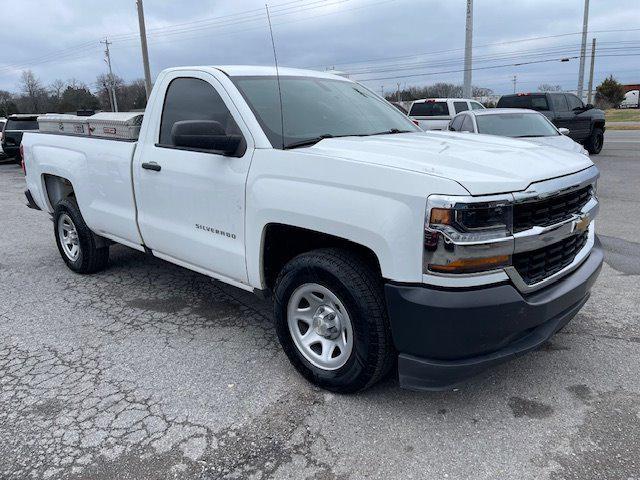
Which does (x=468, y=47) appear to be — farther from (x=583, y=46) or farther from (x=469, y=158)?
(x=469, y=158)

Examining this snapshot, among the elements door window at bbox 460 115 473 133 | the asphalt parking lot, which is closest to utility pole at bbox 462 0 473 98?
door window at bbox 460 115 473 133

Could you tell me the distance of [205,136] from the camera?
331 cm

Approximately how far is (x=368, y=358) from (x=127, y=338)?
6.93 feet

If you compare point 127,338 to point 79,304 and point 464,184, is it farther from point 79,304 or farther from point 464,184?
point 464,184

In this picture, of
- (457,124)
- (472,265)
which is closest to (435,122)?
(457,124)

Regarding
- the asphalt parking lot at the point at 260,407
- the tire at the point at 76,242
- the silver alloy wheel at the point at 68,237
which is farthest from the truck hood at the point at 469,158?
the silver alloy wheel at the point at 68,237

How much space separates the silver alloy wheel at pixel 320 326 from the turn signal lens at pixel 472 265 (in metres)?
0.65

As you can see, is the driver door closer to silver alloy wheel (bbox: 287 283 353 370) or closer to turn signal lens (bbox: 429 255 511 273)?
silver alloy wheel (bbox: 287 283 353 370)

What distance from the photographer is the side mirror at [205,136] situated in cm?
330

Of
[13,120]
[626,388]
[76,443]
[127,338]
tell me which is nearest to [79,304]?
[127,338]

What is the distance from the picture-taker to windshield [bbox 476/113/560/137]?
10.0 meters

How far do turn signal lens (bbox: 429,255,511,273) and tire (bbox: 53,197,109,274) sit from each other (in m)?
3.99

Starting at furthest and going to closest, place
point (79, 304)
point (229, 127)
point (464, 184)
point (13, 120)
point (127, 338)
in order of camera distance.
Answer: point (13, 120)
point (79, 304)
point (127, 338)
point (229, 127)
point (464, 184)

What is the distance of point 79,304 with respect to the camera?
4.88 metres
